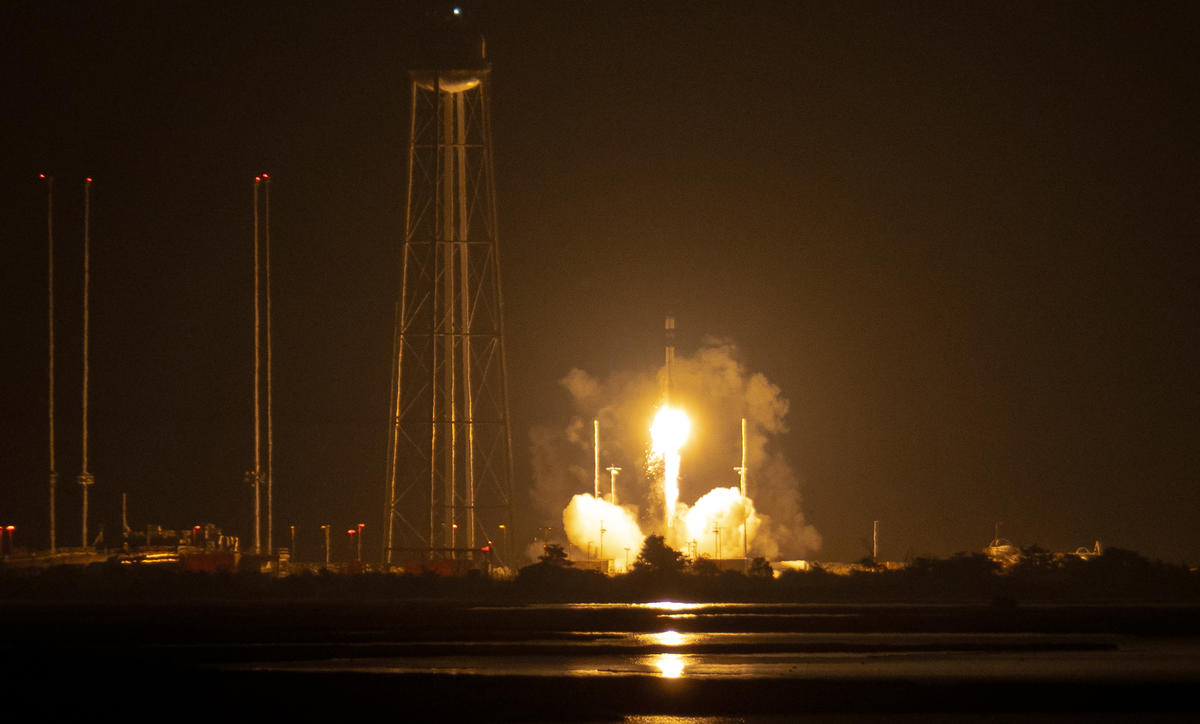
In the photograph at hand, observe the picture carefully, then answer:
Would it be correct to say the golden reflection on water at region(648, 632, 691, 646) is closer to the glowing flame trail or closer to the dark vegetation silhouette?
the dark vegetation silhouette

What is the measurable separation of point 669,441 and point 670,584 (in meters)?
27.6

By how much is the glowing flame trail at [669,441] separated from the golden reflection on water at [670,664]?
71.8m

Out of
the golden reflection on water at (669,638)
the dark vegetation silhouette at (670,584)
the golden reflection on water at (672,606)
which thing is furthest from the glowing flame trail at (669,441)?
the golden reflection on water at (669,638)

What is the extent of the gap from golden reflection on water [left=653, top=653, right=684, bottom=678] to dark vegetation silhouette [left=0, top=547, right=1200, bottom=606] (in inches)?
1504

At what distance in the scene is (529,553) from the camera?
122m

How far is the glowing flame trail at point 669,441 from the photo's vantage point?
384ft

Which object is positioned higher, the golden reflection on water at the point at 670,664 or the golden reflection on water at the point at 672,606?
the golden reflection on water at the point at 670,664

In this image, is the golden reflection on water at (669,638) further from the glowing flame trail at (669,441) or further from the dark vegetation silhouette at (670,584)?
the glowing flame trail at (669,441)

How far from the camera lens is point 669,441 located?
386 feet

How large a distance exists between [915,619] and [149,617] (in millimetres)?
27957

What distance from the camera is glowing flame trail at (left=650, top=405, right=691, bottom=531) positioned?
11700 cm

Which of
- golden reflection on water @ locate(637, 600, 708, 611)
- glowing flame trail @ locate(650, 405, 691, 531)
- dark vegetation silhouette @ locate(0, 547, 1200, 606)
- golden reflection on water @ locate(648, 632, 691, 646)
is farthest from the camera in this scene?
glowing flame trail @ locate(650, 405, 691, 531)

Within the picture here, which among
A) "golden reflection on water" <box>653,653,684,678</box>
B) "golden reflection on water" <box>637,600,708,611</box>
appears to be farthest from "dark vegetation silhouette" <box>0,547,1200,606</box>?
"golden reflection on water" <box>653,653,684,678</box>

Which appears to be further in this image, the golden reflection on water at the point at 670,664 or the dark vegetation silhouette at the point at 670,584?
the dark vegetation silhouette at the point at 670,584
